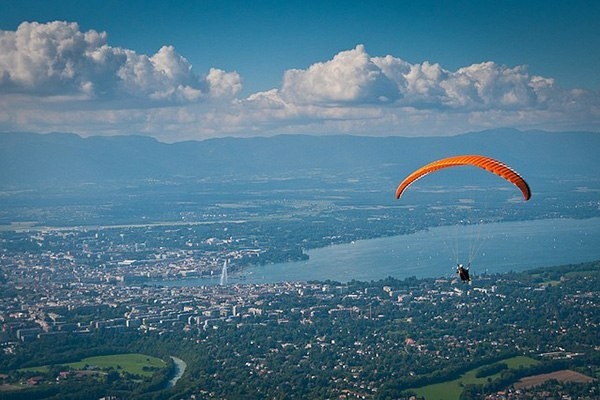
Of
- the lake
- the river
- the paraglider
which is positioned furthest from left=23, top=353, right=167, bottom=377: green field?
the lake

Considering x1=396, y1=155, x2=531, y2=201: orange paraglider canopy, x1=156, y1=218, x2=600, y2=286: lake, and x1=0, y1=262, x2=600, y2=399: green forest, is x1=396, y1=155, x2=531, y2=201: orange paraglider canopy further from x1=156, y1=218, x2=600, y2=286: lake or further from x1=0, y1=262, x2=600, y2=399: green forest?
x1=156, y1=218, x2=600, y2=286: lake

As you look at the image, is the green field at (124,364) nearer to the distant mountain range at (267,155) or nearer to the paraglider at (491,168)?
the paraglider at (491,168)

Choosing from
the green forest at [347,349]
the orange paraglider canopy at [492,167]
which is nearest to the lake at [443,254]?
the green forest at [347,349]

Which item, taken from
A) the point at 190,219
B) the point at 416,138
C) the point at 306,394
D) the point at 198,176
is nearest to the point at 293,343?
the point at 306,394

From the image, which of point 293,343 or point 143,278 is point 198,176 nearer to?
point 143,278

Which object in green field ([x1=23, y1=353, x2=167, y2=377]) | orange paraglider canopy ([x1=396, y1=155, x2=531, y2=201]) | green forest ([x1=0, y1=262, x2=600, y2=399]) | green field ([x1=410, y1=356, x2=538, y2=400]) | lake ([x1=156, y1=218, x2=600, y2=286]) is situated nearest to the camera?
orange paraglider canopy ([x1=396, y1=155, x2=531, y2=201])
